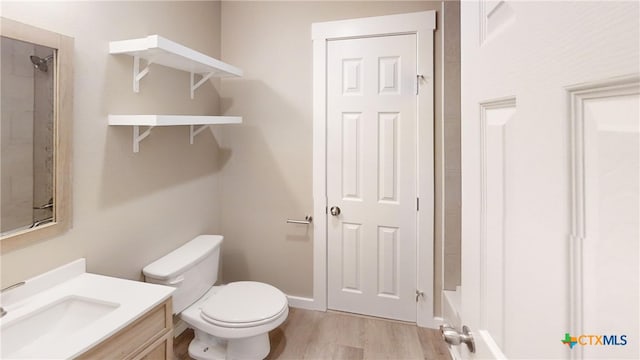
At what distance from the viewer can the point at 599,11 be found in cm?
30

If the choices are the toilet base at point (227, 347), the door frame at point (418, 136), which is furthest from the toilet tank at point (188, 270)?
the door frame at point (418, 136)

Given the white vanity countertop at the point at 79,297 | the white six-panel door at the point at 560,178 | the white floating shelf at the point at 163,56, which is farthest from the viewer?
the white floating shelf at the point at 163,56

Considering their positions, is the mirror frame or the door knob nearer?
the mirror frame

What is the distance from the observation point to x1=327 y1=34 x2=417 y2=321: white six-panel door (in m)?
2.46

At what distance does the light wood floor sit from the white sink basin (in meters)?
0.91

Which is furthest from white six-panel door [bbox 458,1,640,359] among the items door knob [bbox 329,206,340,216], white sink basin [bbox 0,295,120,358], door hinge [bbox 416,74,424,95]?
door knob [bbox 329,206,340,216]

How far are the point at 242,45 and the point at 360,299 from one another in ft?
7.03

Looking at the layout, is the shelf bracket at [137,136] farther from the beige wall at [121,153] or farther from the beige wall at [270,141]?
the beige wall at [270,141]

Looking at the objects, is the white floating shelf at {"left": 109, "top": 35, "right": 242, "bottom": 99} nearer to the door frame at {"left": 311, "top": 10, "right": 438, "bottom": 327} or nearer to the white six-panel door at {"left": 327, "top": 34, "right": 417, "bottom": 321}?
the door frame at {"left": 311, "top": 10, "right": 438, "bottom": 327}

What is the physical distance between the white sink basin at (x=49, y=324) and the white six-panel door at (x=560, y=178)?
1.39 m

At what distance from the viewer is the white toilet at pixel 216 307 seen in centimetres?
190

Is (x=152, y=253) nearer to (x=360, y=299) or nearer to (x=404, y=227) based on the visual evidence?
(x=360, y=299)

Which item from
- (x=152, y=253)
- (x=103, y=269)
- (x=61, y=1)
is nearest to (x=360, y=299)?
(x=152, y=253)

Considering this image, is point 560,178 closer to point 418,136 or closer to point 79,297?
point 79,297
